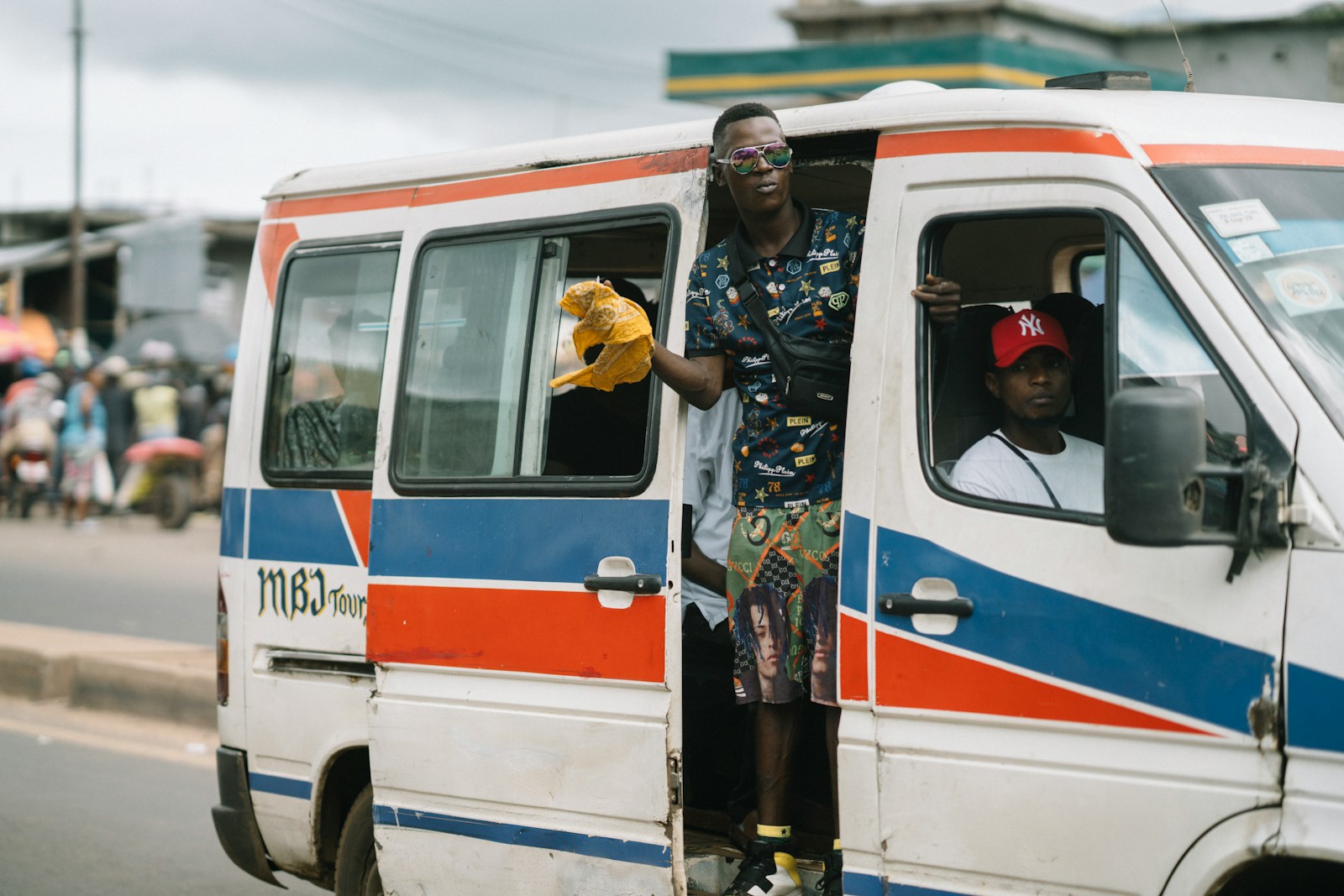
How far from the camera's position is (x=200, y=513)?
21.8 m

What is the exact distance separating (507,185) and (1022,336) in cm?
153

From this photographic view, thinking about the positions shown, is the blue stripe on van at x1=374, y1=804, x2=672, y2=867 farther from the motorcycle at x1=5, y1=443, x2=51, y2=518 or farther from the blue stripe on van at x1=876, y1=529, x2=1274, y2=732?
the motorcycle at x1=5, y1=443, x2=51, y2=518

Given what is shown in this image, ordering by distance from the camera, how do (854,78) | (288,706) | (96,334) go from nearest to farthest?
(288,706)
(854,78)
(96,334)

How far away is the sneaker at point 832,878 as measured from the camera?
352cm

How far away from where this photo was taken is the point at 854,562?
128 inches

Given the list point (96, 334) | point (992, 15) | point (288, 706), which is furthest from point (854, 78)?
point (96, 334)

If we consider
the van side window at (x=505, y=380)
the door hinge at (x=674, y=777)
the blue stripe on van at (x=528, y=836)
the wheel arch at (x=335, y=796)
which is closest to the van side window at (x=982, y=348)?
the van side window at (x=505, y=380)

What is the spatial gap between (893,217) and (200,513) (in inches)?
789

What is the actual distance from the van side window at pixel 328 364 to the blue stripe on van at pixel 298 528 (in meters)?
0.07

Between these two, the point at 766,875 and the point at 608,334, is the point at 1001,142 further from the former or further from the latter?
the point at 766,875

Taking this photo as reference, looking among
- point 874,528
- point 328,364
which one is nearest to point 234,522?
point 328,364

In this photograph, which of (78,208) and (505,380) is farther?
(78,208)

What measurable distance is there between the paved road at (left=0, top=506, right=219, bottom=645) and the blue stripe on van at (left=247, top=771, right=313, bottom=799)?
621 cm

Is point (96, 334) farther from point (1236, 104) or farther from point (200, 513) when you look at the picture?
point (1236, 104)
